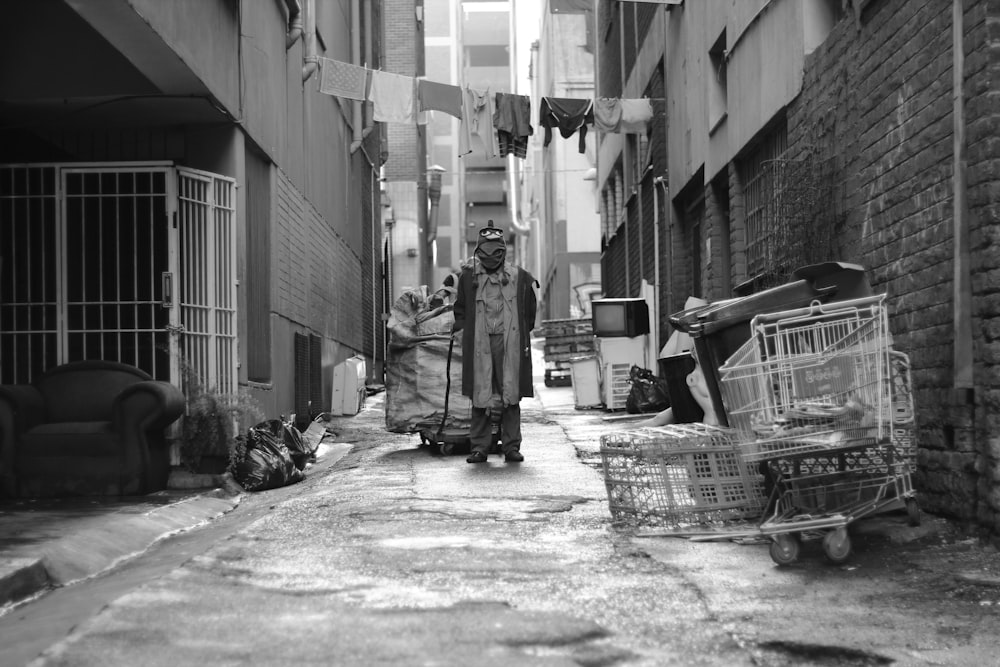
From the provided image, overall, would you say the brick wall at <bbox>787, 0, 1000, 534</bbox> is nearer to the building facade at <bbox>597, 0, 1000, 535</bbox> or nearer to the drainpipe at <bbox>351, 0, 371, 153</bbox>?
the building facade at <bbox>597, 0, 1000, 535</bbox>

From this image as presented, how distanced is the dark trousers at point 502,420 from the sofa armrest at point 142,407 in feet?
8.20

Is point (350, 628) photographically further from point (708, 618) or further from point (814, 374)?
point (814, 374)

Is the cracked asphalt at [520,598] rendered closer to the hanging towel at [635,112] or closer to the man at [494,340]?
the man at [494,340]

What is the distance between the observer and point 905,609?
14.6ft

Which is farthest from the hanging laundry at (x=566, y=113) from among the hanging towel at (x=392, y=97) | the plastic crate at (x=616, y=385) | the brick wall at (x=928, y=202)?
the brick wall at (x=928, y=202)

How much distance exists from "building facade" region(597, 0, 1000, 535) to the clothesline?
3066 millimetres

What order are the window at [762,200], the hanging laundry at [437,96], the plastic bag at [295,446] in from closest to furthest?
the plastic bag at [295,446], the window at [762,200], the hanging laundry at [437,96]

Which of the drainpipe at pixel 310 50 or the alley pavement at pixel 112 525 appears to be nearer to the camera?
the alley pavement at pixel 112 525

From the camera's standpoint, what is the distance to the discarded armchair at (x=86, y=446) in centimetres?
837

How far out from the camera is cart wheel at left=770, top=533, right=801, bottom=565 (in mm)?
5141

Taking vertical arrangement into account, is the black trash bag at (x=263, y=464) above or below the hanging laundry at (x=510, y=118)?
below

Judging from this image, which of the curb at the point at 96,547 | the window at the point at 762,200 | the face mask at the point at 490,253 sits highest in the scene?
the window at the point at 762,200

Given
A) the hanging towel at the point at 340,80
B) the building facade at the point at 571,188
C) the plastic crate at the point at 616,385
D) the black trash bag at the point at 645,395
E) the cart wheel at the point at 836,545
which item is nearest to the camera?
the cart wheel at the point at 836,545

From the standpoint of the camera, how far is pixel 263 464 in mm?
9328
